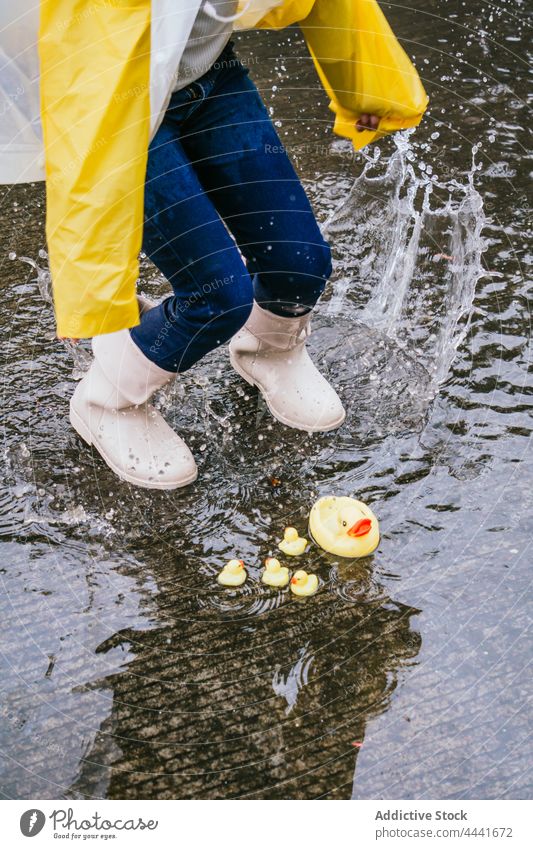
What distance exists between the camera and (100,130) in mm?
1407

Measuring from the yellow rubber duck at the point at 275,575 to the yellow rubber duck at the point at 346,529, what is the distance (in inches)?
4.2

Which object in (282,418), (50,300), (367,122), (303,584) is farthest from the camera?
(50,300)

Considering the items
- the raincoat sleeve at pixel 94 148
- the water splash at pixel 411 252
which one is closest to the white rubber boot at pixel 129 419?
the raincoat sleeve at pixel 94 148

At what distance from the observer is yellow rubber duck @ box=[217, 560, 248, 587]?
1.76m

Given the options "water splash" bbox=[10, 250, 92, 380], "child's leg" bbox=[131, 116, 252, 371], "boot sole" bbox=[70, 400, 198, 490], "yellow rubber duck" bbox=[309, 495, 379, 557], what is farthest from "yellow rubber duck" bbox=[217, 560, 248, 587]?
"water splash" bbox=[10, 250, 92, 380]

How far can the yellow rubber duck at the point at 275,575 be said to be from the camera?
68.9 inches

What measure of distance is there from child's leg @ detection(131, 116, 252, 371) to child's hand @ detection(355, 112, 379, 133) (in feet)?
1.38

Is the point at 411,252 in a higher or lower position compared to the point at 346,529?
lower

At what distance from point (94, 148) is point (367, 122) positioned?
0.75m

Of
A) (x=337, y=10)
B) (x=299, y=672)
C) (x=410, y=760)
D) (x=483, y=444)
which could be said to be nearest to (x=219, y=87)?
(x=337, y=10)

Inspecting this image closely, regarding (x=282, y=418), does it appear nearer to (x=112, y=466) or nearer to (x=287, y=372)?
(x=287, y=372)

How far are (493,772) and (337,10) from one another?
138 centimetres

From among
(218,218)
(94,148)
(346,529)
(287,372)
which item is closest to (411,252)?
(287,372)

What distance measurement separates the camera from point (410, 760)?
1.47m
